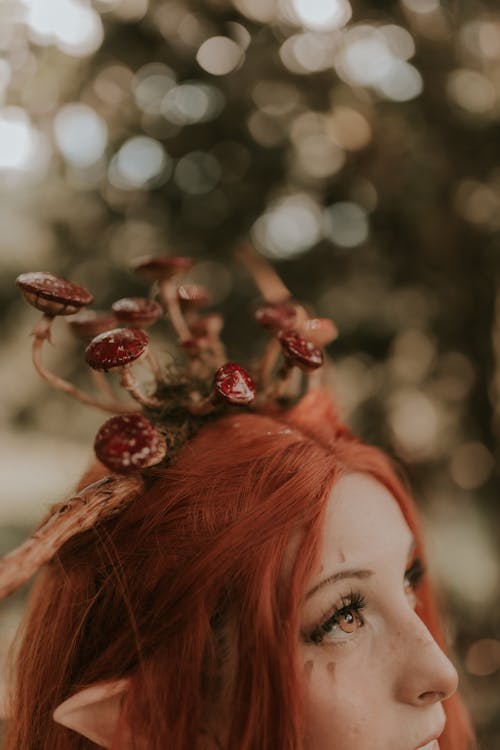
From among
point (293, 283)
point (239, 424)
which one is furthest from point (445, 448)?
point (239, 424)

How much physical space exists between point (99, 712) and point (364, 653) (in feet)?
1.09

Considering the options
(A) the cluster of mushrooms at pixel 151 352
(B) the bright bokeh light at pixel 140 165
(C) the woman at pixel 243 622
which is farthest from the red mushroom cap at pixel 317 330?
(B) the bright bokeh light at pixel 140 165

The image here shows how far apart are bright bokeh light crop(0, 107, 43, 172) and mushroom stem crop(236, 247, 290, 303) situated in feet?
1.78

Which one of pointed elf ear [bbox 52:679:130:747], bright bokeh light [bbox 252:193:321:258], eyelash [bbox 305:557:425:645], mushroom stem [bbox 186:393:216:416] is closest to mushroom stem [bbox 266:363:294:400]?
mushroom stem [bbox 186:393:216:416]

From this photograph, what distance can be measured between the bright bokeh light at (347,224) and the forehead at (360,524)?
2.64 feet

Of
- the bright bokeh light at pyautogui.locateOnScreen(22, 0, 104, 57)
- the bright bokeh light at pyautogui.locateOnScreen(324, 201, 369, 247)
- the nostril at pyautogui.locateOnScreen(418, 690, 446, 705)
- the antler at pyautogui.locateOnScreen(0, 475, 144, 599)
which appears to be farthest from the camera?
the bright bokeh light at pyautogui.locateOnScreen(324, 201, 369, 247)

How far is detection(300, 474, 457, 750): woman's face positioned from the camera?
2.57 feet

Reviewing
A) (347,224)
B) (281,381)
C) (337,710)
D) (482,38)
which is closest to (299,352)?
(281,381)

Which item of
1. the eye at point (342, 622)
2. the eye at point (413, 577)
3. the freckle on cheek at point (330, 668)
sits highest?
the eye at point (342, 622)

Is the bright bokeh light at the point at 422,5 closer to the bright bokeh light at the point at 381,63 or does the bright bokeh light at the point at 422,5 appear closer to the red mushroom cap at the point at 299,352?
the bright bokeh light at the point at 381,63

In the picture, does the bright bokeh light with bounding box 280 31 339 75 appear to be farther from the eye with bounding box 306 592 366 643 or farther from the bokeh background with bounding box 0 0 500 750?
the eye with bounding box 306 592 366 643

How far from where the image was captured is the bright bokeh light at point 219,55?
1460 mm

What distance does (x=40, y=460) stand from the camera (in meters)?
3.36

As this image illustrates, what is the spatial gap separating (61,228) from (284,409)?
2.67 feet
